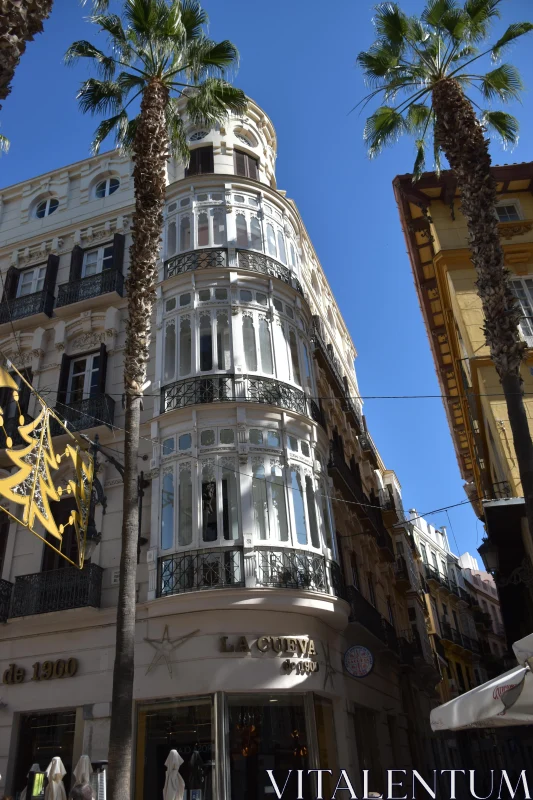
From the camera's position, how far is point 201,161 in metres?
22.3

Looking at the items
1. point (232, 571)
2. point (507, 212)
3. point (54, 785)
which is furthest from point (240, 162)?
point (54, 785)

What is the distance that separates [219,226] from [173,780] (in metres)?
15.5

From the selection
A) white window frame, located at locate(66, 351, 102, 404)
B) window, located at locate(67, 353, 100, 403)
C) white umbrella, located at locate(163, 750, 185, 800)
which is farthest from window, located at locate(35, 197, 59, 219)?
white umbrella, located at locate(163, 750, 185, 800)

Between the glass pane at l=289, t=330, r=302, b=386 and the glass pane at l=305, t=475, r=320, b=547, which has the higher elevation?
the glass pane at l=289, t=330, r=302, b=386

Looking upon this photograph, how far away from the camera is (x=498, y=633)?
6856 centimetres

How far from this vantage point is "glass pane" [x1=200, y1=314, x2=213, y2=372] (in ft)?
57.2

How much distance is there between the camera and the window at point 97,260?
21484 millimetres

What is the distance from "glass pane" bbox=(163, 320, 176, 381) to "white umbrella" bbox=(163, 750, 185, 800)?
960cm

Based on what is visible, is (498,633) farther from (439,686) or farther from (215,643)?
(215,643)

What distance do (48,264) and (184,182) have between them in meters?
5.72

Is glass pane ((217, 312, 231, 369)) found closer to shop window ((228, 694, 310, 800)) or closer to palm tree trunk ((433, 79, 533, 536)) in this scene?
palm tree trunk ((433, 79, 533, 536))

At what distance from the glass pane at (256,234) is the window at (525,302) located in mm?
8104

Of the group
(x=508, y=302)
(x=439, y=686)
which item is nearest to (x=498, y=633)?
(x=439, y=686)

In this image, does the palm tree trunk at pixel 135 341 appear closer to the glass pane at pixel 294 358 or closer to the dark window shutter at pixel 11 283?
the glass pane at pixel 294 358
